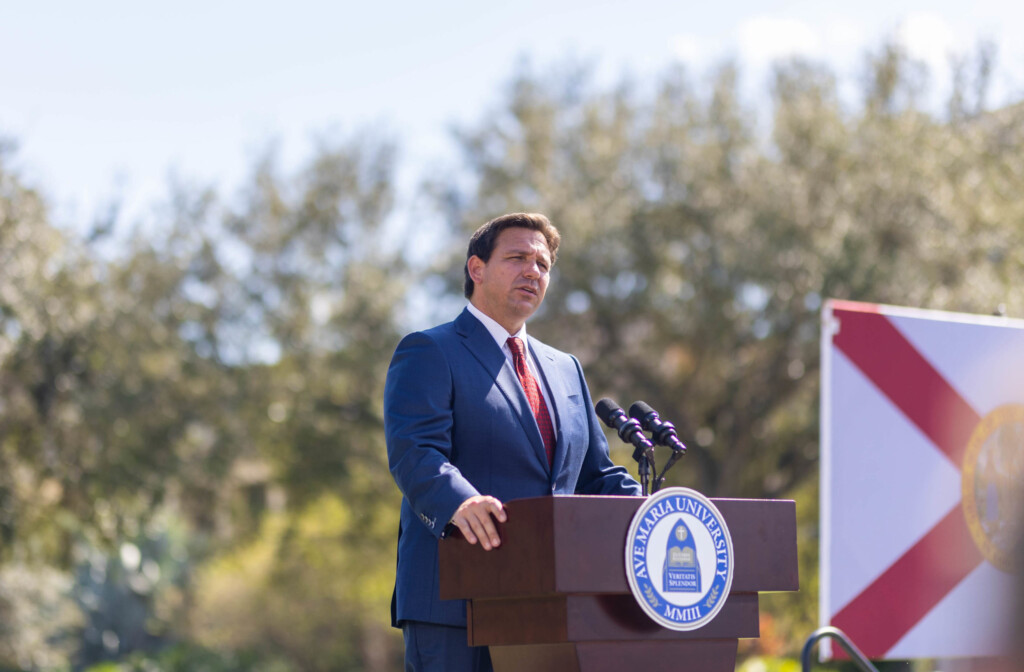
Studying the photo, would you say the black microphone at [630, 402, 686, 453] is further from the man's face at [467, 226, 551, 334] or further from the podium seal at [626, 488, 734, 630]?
the man's face at [467, 226, 551, 334]

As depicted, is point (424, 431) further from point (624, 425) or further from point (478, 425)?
point (624, 425)

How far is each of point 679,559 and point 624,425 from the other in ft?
1.32

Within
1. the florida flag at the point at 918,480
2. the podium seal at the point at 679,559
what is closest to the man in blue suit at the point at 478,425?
the podium seal at the point at 679,559

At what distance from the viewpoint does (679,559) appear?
2.41 m

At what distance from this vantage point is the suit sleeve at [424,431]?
101 inches

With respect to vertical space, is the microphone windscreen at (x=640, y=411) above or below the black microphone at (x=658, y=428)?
above

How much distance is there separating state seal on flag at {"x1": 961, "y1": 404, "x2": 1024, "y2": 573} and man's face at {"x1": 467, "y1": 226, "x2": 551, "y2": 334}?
2.25 metres

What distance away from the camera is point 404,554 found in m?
2.88

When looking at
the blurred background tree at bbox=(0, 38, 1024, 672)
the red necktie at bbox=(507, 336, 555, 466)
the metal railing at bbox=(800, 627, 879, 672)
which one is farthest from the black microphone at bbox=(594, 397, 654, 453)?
the blurred background tree at bbox=(0, 38, 1024, 672)

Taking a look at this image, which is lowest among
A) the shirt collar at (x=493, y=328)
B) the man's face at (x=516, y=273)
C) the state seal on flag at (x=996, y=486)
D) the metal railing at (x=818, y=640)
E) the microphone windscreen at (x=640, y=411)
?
the metal railing at (x=818, y=640)

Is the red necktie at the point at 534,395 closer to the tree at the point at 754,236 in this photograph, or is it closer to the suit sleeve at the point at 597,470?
the suit sleeve at the point at 597,470

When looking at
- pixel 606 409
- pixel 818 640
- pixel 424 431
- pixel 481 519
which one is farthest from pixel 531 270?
pixel 818 640

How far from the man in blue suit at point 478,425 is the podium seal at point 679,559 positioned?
0.38 m

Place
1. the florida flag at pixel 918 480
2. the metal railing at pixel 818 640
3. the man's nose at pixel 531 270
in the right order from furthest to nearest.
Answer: the florida flag at pixel 918 480, the metal railing at pixel 818 640, the man's nose at pixel 531 270
